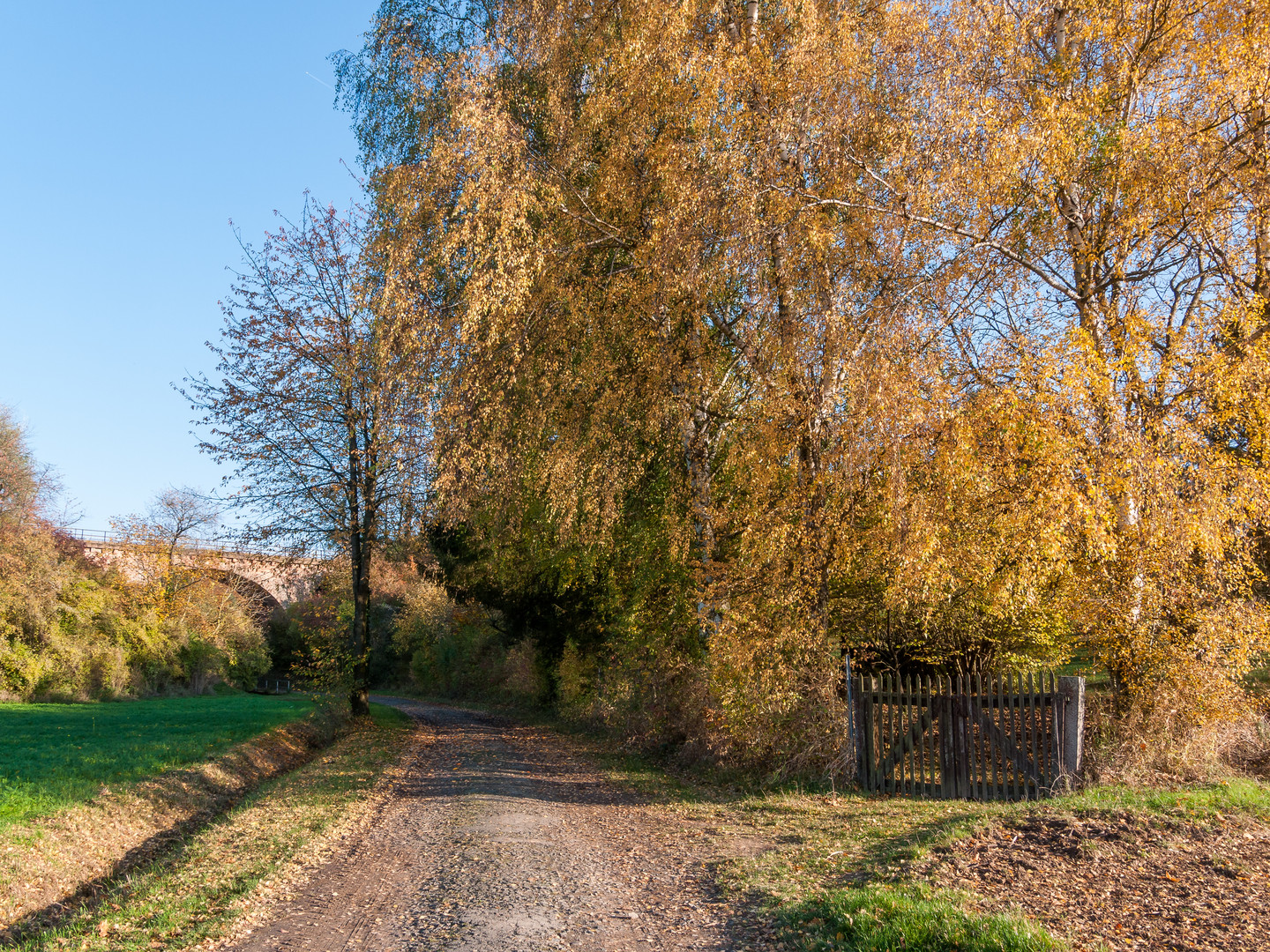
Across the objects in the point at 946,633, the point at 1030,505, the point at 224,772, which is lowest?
the point at 224,772

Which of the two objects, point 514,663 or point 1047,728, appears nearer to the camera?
point 1047,728

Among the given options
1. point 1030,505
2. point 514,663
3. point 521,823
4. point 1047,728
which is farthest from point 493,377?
point 514,663

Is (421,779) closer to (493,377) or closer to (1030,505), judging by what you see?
(493,377)

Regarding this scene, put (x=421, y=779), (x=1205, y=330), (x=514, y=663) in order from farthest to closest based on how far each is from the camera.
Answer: (x=514, y=663) → (x=421, y=779) → (x=1205, y=330)

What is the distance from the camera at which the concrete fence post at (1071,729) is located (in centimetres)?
968

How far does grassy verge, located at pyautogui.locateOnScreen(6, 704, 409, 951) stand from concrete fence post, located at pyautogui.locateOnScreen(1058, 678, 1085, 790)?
326 inches

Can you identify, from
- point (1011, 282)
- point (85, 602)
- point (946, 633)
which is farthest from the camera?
point (85, 602)

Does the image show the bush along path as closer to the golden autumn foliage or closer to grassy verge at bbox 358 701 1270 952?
grassy verge at bbox 358 701 1270 952

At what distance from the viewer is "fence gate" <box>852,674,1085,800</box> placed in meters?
9.80

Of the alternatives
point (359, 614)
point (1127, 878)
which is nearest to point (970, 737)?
point (1127, 878)

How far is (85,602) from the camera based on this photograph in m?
31.6

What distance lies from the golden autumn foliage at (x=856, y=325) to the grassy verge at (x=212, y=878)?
533 cm

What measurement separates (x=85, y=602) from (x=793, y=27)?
3191 cm

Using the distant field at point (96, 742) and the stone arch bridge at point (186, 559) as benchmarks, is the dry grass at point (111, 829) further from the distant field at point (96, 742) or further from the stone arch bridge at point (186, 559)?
the stone arch bridge at point (186, 559)
